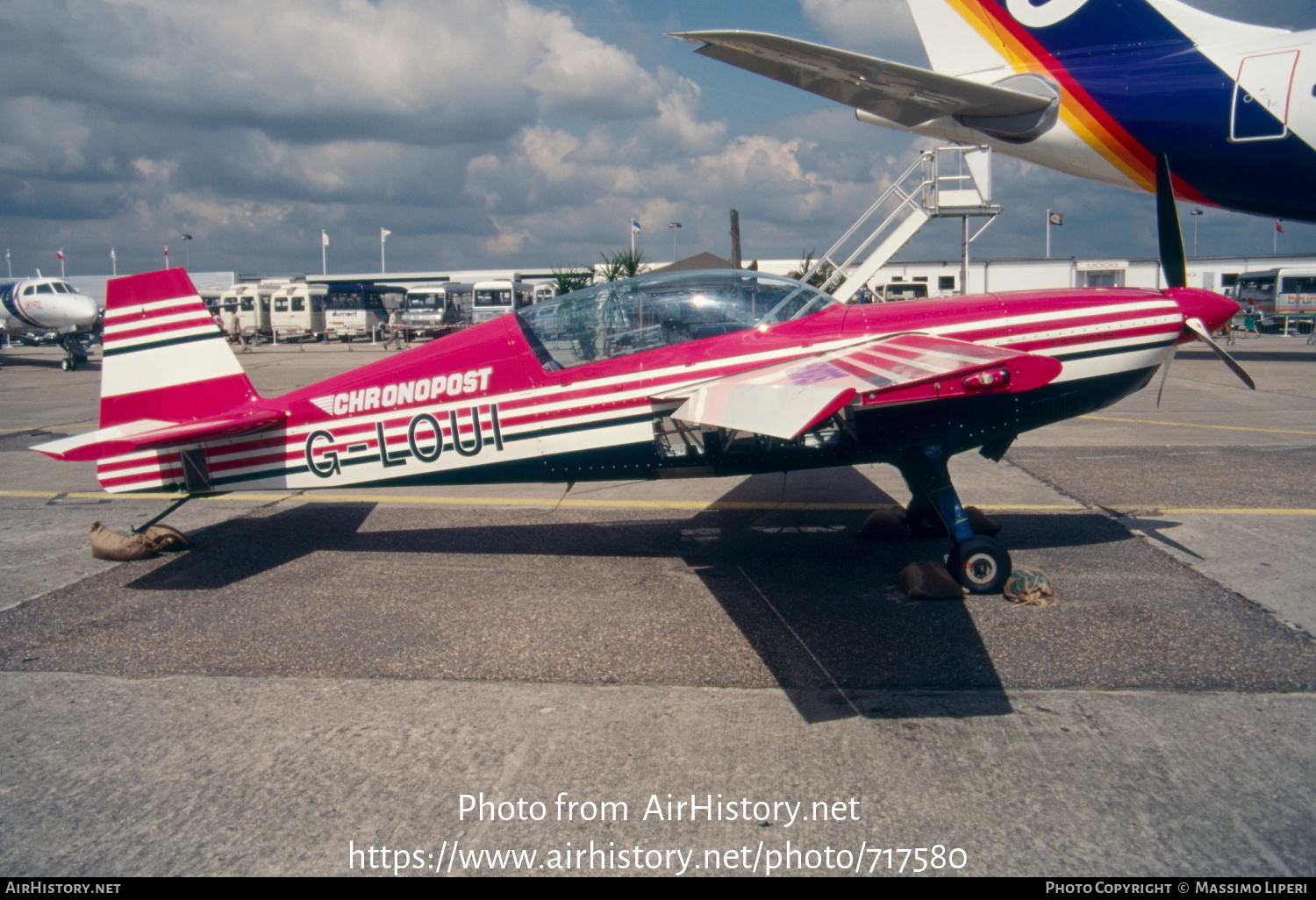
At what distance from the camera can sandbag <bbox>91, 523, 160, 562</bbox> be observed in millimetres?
6223

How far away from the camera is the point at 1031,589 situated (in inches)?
195

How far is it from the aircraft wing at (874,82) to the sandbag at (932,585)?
26.3 ft

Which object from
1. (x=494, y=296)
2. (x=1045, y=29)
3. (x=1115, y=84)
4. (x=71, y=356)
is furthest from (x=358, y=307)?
(x=1115, y=84)

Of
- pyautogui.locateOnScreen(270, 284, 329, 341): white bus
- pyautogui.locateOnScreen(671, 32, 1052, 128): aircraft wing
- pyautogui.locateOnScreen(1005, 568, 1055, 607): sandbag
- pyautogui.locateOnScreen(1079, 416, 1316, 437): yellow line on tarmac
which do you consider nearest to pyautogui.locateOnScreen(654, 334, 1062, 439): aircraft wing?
pyautogui.locateOnScreen(1005, 568, 1055, 607): sandbag

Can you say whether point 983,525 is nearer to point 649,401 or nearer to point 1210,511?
point 1210,511

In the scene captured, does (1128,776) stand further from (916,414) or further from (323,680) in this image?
(323,680)

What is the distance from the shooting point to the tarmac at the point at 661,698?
275cm

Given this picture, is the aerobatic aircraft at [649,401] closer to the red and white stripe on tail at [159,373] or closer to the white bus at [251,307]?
the red and white stripe on tail at [159,373]

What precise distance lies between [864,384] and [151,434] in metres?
4.83

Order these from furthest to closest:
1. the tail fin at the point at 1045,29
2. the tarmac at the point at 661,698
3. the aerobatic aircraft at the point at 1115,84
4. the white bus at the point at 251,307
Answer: the white bus at the point at 251,307, the tail fin at the point at 1045,29, the aerobatic aircraft at the point at 1115,84, the tarmac at the point at 661,698

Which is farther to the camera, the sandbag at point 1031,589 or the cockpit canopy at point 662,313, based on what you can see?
the cockpit canopy at point 662,313

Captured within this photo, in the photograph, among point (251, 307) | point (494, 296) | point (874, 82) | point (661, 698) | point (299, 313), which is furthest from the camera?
point (251, 307)

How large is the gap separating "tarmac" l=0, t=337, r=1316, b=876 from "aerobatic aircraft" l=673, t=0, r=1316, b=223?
6113 mm

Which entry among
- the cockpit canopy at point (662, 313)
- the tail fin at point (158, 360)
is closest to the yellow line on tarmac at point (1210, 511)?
the cockpit canopy at point (662, 313)
